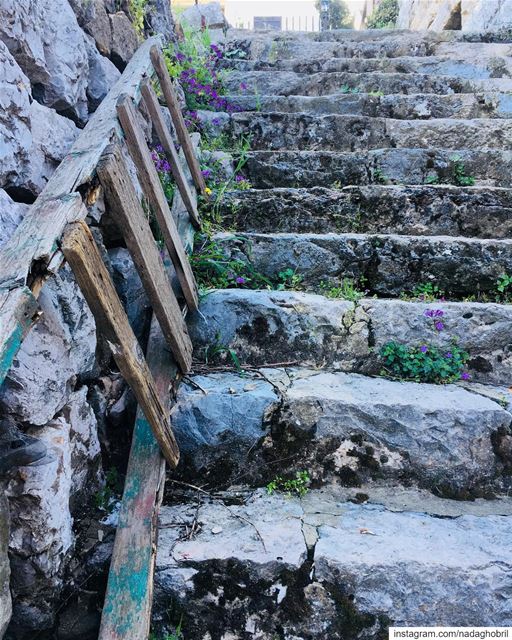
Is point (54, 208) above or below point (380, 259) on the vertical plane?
above

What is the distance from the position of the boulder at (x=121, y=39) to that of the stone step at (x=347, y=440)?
1.80 metres

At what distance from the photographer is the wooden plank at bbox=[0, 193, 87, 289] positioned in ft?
3.47

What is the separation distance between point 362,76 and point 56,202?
11.9 feet

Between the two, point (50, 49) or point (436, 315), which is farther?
point (436, 315)

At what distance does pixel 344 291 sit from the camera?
240 centimetres

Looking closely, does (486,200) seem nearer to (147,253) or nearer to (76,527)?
(147,253)

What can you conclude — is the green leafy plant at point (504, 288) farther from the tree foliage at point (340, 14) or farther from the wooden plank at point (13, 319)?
the tree foliage at point (340, 14)

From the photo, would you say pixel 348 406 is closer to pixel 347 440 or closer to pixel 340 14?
pixel 347 440

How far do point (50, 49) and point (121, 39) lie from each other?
98cm

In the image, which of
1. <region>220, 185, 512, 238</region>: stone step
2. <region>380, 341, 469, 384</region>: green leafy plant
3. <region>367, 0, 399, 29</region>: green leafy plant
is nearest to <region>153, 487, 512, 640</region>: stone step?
<region>380, 341, 469, 384</region>: green leafy plant

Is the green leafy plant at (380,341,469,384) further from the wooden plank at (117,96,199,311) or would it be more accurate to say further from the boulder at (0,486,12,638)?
the boulder at (0,486,12,638)

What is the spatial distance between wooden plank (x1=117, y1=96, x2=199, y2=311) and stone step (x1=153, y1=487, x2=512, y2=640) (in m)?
0.96

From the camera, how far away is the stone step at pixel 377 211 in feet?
8.85

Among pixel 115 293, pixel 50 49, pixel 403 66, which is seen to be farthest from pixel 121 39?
pixel 403 66
